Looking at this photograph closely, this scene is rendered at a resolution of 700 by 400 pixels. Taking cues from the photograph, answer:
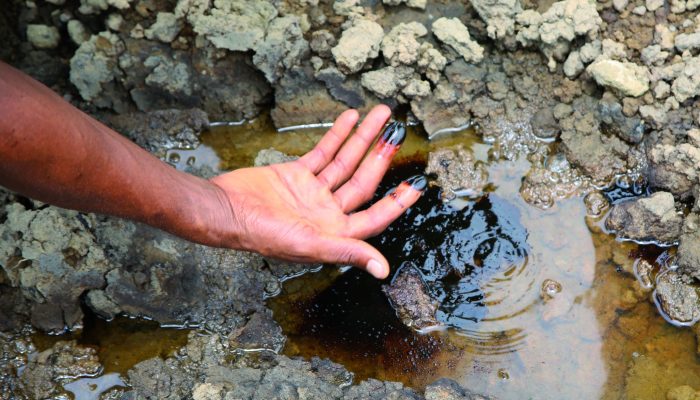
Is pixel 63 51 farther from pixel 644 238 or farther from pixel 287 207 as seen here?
pixel 644 238

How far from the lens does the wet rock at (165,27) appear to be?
11.8ft

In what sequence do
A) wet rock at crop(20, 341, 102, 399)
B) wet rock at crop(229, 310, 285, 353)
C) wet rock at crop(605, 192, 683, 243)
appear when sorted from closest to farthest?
wet rock at crop(20, 341, 102, 399) → wet rock at crop(229, 310, 285, 353) → wet rock at crop(605, 192, 683, 243)

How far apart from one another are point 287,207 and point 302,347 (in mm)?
647

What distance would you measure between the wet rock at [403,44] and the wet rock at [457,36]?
8 cm

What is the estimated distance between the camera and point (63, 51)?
370cm

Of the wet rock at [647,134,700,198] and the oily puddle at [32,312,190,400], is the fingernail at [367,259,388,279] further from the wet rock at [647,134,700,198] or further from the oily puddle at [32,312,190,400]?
the wet rock at [647,134,700,198]

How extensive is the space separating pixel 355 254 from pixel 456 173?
38.9 inches

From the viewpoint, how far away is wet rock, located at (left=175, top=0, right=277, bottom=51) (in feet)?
11.6

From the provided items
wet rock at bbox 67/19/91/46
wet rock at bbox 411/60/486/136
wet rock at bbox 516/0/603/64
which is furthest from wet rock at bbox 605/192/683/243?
wet rock at bbox 67/19/91/46

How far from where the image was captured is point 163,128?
368 centimetres

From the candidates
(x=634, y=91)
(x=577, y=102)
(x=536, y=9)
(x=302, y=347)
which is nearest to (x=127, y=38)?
(x=302, y=347)

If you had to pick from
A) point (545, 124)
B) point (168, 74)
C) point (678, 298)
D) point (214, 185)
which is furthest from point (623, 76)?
point (168, 74)

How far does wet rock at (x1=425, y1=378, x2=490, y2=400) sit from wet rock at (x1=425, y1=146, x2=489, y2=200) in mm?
983

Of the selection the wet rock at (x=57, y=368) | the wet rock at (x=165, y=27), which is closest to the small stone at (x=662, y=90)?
the wet rock at (x=165, y=27)
